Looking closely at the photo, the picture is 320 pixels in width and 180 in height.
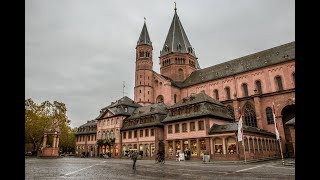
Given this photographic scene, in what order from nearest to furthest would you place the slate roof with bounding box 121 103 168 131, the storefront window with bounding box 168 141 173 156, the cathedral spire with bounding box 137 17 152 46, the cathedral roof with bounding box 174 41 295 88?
the storefront window with bounding box 168 141 173 156 → the slate roof with bounding box 121 103 168 131 → the cathedral roof with bounding box 174 41 295 88 → the cathedral spire with bounding box 137 17 152 46

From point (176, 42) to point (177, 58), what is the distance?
6.07 m

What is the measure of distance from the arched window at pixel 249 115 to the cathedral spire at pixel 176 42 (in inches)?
1215

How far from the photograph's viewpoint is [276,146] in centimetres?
4309

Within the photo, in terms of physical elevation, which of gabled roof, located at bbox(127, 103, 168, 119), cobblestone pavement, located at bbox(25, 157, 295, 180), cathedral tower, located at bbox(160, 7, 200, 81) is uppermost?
cathedral tower, located at bbox(160, 7, 200, 81)

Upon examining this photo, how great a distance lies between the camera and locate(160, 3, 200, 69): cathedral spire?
75688 mm

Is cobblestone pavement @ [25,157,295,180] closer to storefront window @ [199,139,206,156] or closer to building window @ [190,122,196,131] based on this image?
storefront window @ [199,139,206,156]

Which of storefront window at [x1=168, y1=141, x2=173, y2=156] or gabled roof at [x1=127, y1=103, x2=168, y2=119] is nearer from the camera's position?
storefront window at [x1=168, y1=141, x2=173, y2=156]

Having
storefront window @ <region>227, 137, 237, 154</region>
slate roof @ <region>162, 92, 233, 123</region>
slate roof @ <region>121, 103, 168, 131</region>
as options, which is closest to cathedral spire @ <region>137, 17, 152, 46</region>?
slate roof @ <region>121, 103, 168, 131</region>

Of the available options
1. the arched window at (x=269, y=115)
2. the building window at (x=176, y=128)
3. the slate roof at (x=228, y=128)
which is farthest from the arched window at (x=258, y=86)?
the building window at (x=176, y=128)

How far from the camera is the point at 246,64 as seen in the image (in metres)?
55.0

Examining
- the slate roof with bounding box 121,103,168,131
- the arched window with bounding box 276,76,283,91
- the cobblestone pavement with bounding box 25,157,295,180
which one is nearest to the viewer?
the cobblestone pavement with bounding box 25,157,295,180

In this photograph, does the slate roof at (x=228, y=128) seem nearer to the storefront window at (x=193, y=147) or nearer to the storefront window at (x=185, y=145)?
the storefront window at (x=193, y=147)

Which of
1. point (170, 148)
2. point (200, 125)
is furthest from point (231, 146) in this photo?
point (170, 148)
